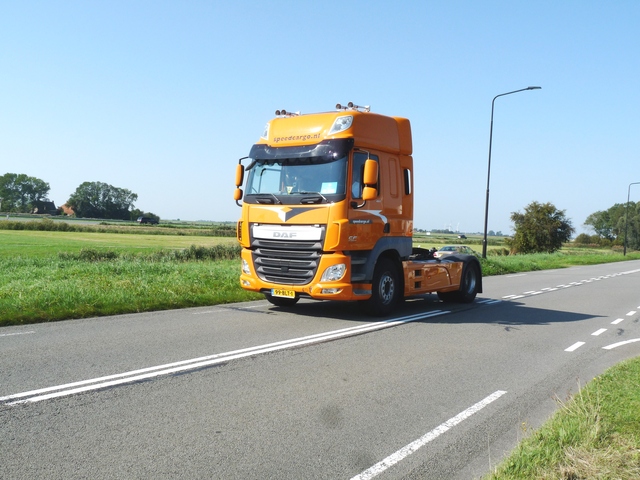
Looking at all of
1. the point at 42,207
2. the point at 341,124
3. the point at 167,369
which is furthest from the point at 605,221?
the point at 167,369

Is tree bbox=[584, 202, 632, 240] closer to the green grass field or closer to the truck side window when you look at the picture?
the green grass field

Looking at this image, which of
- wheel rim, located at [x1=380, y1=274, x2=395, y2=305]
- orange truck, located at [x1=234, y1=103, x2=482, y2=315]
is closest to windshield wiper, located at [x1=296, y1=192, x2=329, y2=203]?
orange truck, located at [x1=234, y1=103, x2=482, y2=315]

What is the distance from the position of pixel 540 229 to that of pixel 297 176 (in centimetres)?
6234

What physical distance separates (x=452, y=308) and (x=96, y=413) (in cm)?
983

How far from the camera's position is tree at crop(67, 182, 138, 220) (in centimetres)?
13312

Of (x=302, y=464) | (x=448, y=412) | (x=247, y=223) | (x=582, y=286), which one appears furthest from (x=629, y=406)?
(x=582, y=286)

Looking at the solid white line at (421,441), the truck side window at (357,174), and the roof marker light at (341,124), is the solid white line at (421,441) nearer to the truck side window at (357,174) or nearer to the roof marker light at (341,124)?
the truck side window at (357,174)

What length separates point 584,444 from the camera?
13.9 ft

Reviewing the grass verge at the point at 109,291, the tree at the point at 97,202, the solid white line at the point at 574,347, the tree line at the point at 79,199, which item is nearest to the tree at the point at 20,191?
the tree line at the point at 79,199

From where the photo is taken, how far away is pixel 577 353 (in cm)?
854

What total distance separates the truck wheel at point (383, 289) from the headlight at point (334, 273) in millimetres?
962

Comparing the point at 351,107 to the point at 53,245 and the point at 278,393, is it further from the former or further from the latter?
the point at 53,245

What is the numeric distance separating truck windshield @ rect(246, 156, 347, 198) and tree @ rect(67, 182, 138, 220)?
420ft

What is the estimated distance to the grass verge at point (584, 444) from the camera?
12.5ft
